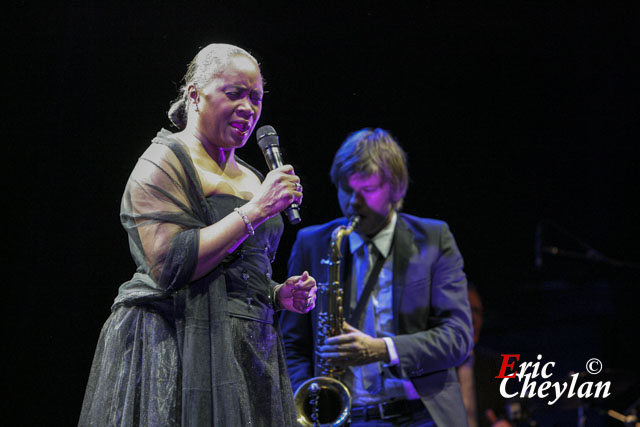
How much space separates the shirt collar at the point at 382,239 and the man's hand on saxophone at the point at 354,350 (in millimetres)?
437

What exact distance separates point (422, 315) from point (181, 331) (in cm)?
146

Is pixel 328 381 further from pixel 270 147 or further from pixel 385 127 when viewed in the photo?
pixel 385 127

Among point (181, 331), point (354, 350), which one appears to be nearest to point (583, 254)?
point (354, 350)

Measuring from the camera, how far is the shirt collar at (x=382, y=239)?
2887mm

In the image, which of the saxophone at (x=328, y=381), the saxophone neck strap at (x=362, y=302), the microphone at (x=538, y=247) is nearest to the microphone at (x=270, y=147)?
the saxophone at (x=328, y=381)

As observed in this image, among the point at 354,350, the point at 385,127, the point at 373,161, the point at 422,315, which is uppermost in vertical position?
the point at 385,127

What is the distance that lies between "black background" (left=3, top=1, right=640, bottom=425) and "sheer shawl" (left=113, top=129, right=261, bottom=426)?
40.5 inches

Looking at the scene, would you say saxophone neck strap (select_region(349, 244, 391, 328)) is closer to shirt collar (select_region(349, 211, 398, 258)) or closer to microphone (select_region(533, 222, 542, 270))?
shirt collar (select_region(349, 211, 398, 258))

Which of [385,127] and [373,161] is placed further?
[385,127]

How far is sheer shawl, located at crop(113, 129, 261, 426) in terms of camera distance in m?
1.45

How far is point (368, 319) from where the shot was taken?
111 inches

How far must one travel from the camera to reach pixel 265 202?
1.54 metres

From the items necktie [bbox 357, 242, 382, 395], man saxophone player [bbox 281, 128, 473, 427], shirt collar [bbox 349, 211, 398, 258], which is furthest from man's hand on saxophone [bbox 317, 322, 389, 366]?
shirt collar [bbox 349, 211, 398, 258]

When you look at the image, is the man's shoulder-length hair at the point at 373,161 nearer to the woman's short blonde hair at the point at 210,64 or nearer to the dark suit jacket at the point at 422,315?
the dark suit jacket at the point at 422,315
